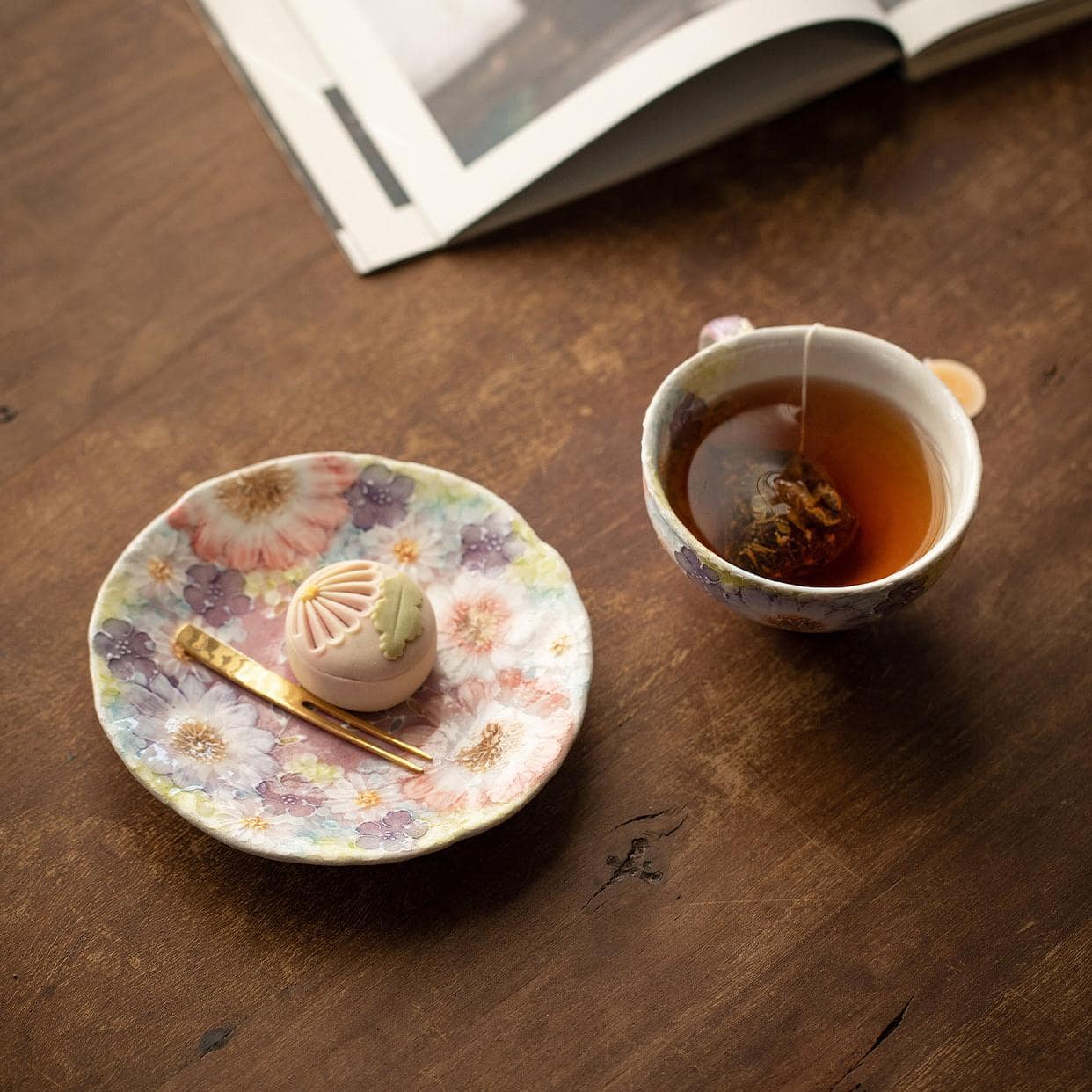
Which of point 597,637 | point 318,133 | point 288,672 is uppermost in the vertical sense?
point 318,133

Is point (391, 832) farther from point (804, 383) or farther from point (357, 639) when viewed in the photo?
point (804, 383)

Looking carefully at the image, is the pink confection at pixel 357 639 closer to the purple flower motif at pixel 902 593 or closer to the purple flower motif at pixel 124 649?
the purple flower motif at pixel 124 649

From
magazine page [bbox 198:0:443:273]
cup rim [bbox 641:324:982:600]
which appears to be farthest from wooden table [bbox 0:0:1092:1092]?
cup rim [bbox 641:324:982:600]

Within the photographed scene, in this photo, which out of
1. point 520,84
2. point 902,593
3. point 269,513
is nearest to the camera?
point 902,593

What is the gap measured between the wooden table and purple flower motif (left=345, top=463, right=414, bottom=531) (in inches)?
2.7

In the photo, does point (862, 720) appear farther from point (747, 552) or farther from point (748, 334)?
point (748, 334)

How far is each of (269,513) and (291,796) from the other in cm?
18

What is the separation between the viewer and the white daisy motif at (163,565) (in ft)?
2.33

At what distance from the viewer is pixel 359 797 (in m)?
0.67

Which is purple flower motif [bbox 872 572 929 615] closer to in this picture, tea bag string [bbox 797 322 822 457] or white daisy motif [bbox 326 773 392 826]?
tea bag string [bbox 797 322 822 457]

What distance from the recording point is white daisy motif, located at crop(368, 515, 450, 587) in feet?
2.47

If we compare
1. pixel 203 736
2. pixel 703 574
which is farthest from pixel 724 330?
pixel 203 736

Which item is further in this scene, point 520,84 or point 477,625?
point 520,84

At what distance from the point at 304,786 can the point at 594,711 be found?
18cm
